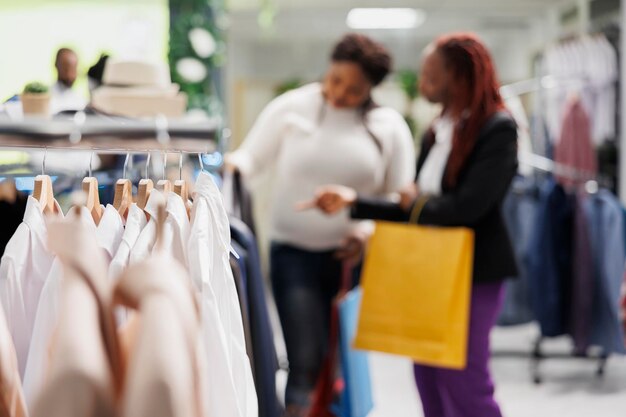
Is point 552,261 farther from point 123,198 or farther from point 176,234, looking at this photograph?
point 176,234

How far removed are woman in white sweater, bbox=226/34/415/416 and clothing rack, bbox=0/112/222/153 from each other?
2.00 meters

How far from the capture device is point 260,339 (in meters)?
1.99

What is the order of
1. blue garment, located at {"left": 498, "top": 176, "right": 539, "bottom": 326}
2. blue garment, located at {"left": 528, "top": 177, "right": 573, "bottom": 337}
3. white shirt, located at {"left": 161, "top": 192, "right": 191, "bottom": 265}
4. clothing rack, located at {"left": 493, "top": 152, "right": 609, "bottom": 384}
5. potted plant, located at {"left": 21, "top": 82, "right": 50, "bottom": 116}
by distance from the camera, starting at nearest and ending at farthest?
white shirt, located at {"left": 161, "top": 192, "right": 191, "bottom": 265} < potted plant, located at {"left": 21, "top": 82, "right": 50, "bottom": 116} < blue garment, located at {"left": 528, "top": 177, "right": 573, "bottom": 337} < clothing rack, located at {"left": 493, "top": 152, "right": 609, "bottom": 384} < blue garment, located at {"left": 498, "top": 176, "right": 539, "bottom": 326}

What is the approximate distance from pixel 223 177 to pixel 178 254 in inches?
62.8

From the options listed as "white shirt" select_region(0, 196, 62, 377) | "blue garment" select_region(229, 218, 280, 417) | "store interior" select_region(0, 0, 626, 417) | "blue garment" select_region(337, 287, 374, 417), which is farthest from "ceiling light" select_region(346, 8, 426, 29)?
"white shirt" select_region(0, 196, 62, 377)

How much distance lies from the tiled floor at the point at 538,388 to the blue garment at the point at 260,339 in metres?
2.17

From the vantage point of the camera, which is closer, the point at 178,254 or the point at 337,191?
the point at 178,254

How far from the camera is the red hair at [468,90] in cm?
264

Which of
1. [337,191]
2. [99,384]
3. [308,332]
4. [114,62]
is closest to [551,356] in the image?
[308,332]

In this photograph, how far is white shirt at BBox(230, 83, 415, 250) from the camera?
3.18 metres

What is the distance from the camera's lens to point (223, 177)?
2836 mm

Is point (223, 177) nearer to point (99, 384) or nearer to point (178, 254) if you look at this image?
point (178, 254)

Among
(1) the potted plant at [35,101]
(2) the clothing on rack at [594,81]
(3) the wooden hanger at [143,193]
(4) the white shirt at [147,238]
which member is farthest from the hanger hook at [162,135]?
(2) the clothing on rack at [594,81]

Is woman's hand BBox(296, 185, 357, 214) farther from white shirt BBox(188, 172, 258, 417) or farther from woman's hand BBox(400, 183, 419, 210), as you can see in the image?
white shirt BBox(188, 172, 258, 417)
